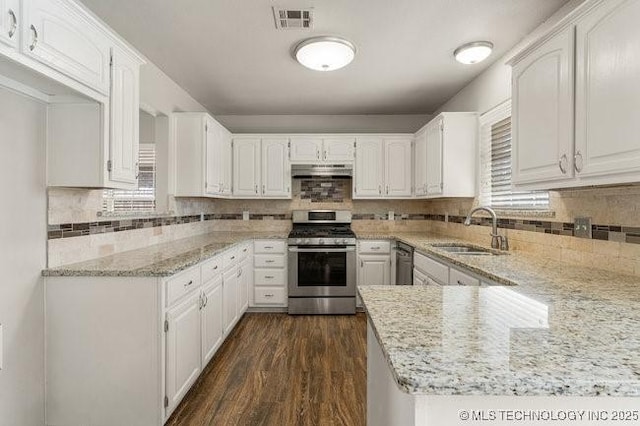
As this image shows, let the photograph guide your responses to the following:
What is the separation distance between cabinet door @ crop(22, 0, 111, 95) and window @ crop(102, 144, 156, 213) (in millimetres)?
870

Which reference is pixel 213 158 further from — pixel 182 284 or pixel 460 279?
pixel 460 279

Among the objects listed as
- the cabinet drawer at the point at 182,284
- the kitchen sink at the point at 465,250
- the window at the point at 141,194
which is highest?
the window at the point at 141,194

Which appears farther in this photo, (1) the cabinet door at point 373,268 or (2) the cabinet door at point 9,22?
(1) the cabinet door at point 373,268

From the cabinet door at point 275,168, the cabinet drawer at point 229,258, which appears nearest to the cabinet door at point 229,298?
the cabinet drawer at point 229,258

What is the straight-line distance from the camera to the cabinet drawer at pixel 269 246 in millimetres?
4094

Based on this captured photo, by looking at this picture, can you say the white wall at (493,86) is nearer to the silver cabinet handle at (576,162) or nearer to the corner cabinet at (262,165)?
the silver cabinet handle at (576,162)

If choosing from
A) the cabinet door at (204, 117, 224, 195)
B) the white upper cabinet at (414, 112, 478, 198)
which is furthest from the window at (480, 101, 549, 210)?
the cabinet door at (204, 117, 224, 195)

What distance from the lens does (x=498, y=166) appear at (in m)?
3.09

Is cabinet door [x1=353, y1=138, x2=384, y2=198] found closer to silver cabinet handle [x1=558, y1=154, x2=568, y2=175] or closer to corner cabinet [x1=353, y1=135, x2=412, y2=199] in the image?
corner cabinet [x1=353, y1=135, x2=412, y2=199]

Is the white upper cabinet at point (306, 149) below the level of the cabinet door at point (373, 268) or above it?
above

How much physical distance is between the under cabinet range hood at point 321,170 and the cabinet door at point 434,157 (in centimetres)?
100

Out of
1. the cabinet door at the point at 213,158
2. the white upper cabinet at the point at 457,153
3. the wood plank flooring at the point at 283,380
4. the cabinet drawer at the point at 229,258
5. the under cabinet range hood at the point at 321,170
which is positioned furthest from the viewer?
the under cabinet range hood at the point at 321,170

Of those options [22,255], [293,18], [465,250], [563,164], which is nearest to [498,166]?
[465,250]

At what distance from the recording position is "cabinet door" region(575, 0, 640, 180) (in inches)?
52.5
